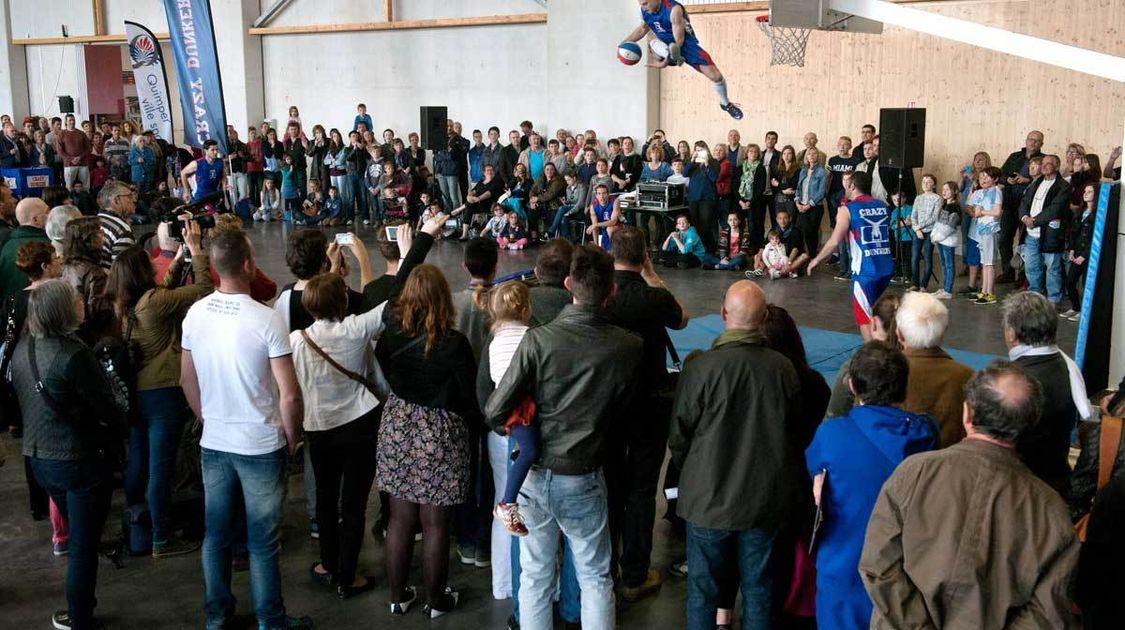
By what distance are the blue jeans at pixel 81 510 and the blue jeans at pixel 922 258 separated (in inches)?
362

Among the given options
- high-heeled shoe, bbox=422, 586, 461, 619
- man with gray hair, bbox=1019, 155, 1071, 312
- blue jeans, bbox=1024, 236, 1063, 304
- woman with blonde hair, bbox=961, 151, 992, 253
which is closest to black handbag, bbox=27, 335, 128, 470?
high-heeled shoe, bbox=422, 586, 461, 619

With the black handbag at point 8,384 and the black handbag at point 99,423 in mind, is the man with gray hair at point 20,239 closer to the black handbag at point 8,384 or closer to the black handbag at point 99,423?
the black handbag at point 8,384

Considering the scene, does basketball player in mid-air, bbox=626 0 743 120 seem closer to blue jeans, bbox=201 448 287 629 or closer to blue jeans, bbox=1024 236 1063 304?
blue jeans, bbox=1024 236 1063 304

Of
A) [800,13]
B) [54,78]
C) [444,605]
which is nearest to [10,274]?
[444,605]

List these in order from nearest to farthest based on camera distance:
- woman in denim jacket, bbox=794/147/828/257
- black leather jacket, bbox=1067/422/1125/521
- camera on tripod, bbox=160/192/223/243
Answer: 1. black leather jacket, bbox=1067/422/1125/521
2. camera on tripod, bbox=160/192/223/243
3. woman in denim jacket, bbox=794/147/828/257

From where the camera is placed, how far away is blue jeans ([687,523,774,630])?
3434mm

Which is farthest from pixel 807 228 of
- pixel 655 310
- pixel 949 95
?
pixel 655 310

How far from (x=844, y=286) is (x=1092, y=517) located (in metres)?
9.07

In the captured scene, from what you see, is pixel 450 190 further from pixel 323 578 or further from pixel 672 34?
pixel 323 578

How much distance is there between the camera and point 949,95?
44.6 ft

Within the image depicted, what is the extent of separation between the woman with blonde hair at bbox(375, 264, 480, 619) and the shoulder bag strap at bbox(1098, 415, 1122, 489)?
208cm

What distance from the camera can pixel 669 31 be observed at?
10328mm

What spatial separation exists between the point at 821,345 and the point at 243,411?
5.77 m

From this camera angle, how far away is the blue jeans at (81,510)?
3.80 meters
